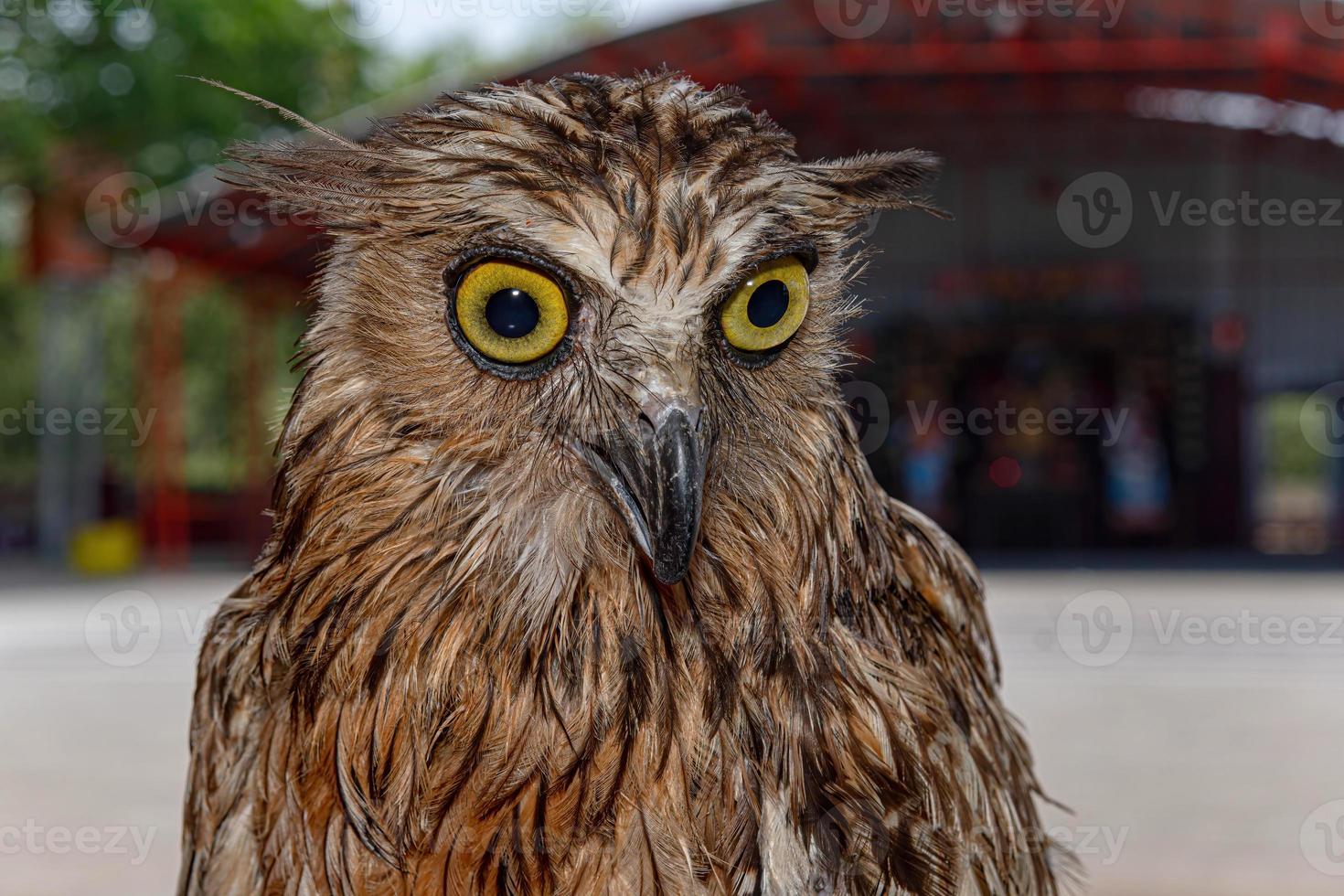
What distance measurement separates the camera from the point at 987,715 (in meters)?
2.49

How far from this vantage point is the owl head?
1.80 metres

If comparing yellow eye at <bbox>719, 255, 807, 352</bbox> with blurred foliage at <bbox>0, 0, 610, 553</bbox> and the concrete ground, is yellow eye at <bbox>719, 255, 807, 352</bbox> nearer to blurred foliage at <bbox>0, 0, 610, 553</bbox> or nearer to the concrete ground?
the concrete ground

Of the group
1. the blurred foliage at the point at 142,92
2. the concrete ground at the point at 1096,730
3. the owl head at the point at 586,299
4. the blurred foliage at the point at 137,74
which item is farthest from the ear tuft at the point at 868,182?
the blurred foliage at the point at 137,74

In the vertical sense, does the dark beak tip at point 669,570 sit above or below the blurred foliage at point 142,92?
below

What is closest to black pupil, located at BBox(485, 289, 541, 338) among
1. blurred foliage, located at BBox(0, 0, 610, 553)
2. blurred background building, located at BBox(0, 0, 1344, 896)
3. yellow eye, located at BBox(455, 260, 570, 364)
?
yellow eye, located at BBox(455, 260, 570, 364)

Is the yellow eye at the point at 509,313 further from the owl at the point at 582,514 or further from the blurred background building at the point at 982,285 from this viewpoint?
the blurred background building at the point at 982,285

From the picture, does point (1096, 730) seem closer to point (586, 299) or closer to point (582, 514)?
point (582, 514)

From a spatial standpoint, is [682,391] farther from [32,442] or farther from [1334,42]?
[32,442]

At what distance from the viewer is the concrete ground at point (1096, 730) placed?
6.15 metres

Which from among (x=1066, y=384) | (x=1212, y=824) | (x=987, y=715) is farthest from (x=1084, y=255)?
(x=987, y=715)

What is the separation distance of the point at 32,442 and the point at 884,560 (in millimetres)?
41591

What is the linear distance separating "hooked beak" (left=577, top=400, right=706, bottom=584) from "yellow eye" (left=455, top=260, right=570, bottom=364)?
0.18 meters

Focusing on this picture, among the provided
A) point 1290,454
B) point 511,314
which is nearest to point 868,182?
point 511,314

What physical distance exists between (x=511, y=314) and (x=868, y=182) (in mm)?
644
